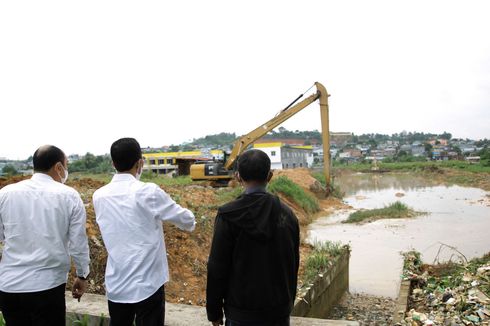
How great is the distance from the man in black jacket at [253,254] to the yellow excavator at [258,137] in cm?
1382

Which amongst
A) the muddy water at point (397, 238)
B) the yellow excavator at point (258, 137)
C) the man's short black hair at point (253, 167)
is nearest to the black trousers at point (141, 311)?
the man's short black hair at point (253, 167)

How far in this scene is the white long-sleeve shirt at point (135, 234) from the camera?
7.92ft

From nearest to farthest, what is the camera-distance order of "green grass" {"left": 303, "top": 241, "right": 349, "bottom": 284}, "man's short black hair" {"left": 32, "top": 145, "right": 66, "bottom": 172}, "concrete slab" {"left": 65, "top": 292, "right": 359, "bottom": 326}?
"man's short black hair" {"left": 32, "top": 145, "right": 66, "bottom": 172} → "concrete slab" {"left": 65, "top": 292, "right": 359, "bottom": 326} → "green grass" {"left": 303, "top": 241, "right": 349, "bottom": 284}

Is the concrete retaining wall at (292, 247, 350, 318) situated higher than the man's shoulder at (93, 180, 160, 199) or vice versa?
the man's shoulder at (93, 180, 160, 199)

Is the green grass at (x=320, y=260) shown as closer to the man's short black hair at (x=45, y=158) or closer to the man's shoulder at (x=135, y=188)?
the man's shoulder at (x=135, y=188)

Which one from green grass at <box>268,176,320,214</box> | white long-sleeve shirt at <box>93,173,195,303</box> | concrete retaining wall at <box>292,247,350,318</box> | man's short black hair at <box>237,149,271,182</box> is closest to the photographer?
man's short black hair at <box>237,149,271,182</box>

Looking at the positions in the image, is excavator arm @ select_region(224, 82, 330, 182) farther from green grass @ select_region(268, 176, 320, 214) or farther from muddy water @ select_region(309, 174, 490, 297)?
muddy water @ select_region(309, 174, 490, 297)

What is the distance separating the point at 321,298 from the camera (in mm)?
6336

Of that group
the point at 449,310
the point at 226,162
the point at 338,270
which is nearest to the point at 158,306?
the point at 449,310

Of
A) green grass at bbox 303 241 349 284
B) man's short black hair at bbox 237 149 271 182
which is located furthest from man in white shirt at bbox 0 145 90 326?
green grass at bbox 303 241 349 284

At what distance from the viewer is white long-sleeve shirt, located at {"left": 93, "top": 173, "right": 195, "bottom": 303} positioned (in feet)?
7.92

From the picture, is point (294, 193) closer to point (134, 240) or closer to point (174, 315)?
point (174, 315)

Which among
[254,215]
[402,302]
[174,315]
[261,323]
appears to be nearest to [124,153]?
[254,215]

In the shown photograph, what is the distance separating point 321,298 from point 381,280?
2414 millimetres
